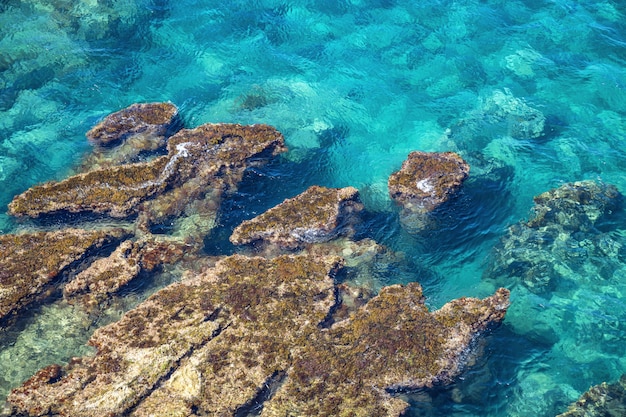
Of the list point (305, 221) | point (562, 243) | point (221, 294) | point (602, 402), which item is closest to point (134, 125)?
point (305, 221)

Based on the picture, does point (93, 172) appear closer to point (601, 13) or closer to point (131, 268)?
point (131, 268)

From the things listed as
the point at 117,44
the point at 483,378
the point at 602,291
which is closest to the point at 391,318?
the point at 483,378

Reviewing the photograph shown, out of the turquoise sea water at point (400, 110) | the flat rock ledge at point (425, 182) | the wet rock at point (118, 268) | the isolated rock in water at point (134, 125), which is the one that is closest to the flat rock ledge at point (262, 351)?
the turquoise sea water at point (400, 110)

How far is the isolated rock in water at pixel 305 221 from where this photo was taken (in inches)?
547

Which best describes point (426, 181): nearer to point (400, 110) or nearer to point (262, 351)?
point (400, 110)

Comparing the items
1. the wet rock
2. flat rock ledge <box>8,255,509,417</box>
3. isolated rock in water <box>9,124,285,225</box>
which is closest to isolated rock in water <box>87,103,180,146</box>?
isolated rock in water <box>9,124,285,225</box>

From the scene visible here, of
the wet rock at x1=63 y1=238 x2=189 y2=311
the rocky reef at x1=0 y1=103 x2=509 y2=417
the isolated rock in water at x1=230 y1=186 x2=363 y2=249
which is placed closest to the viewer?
the rocky reef at x1=0 y1=103 x2=509 y2=417

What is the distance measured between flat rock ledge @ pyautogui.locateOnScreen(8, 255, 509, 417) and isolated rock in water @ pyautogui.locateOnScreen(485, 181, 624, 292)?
211cm

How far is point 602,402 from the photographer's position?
11445 millimetres

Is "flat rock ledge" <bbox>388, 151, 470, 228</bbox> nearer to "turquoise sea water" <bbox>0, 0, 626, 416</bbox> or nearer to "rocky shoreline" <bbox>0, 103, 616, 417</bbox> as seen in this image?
"rocky shoreline" <bbox>0, 103, 616, 417</bbox>

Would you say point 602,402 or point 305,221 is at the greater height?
point 305,221

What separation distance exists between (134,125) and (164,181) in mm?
2951

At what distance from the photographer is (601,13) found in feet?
73.7

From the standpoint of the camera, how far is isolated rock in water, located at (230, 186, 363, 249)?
13906 millimetres
